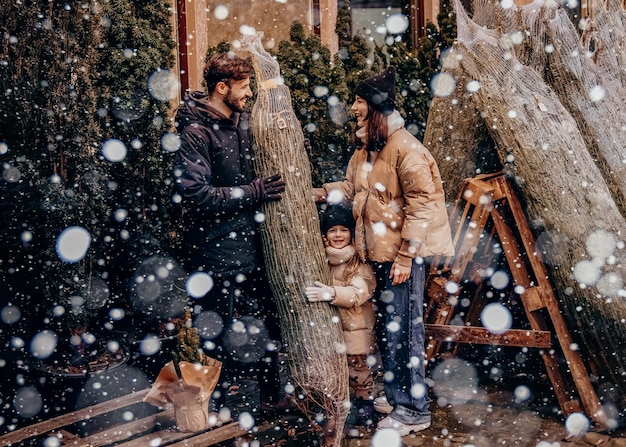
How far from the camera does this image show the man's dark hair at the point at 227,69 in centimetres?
392

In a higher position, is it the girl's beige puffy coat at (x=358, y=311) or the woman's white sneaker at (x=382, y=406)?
the girl's beige puffy coat at (x=358, y=311)

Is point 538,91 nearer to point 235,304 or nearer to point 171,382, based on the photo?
point 235,304

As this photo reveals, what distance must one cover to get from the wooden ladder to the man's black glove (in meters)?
1.38

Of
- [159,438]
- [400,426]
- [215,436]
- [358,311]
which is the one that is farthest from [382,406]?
[159,438]

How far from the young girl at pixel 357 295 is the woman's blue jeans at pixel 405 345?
12 centimetres

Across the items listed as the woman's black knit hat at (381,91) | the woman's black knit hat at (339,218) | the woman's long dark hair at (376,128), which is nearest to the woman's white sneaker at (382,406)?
the woman's black knit hat at (339,218)

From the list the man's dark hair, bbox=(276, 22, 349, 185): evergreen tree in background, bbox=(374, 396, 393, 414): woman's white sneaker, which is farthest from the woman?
bbox=(276, 22, 349, 185): evergreen tree in background

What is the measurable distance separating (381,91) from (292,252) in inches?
43.2

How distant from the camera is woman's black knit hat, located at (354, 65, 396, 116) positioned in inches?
157

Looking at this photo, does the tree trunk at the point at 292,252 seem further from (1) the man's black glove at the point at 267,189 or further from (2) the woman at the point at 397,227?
(2) the woman at the point at 397,227

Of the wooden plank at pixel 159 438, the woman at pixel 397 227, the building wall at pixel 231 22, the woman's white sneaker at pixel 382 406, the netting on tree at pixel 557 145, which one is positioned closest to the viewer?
the wooden plank at pixel 159 438

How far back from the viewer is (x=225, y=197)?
3.89m

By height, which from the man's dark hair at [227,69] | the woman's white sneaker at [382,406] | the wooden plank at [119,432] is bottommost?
the woman's white sneaker at [382,406]

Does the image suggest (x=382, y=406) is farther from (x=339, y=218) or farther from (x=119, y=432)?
(x=119, y=432)
